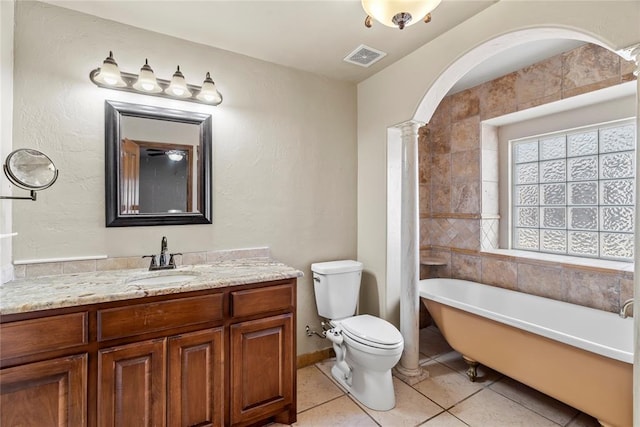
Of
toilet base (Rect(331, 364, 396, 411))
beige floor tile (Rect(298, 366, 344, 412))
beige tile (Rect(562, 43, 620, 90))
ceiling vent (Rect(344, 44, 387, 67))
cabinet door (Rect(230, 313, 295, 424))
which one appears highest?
ceiling vent (Rect(344, 44, 387, 67))

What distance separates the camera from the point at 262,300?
167 centimetres

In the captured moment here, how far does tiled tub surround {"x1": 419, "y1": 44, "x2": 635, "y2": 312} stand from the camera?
2137 millimetres

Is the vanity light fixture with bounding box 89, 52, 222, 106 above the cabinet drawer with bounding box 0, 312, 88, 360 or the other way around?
above

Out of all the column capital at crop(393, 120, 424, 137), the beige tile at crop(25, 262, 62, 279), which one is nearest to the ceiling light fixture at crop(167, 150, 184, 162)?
the beige tile at crop(25, 262, 62, 279)

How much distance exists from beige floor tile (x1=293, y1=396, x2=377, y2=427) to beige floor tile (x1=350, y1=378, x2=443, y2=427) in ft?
0.20

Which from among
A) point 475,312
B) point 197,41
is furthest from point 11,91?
point 475,312

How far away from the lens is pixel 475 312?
208 centimetres

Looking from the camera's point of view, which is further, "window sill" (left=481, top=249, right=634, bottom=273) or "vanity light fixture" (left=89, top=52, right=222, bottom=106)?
"window sill" (left=481, top=249, right=634, bottom=273)

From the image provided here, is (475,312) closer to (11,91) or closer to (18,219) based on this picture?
(18,219)

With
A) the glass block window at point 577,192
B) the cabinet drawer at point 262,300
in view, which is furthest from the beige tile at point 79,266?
the glass block window at point 577,192

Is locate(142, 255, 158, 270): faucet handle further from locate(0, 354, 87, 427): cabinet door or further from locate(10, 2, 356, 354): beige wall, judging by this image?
locate(0, 354, 87, 427): cabinet door

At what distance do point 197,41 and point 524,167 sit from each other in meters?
3.08

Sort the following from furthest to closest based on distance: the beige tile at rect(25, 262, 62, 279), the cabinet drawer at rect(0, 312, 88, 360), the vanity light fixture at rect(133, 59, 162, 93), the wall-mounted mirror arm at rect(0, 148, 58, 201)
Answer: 1. the vanity light fixture at rect(133, 59, 162, 93)
2. the beige tile at rect(25, 262, 62, 279)
3. the wall-mounted mirror arm at rect(0, 148, 58, 201)
4. the cabinet drawer at rect(0, 312, 88, 360)

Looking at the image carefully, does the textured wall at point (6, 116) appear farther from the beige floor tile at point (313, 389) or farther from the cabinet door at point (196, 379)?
the beige floor tile at point (313, 389)
